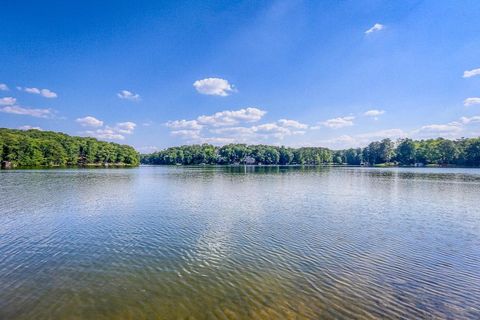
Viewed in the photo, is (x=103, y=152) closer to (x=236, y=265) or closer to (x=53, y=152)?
(x=53, y=152)

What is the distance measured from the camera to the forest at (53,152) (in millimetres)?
106875

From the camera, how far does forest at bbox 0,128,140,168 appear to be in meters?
107

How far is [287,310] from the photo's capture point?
7547 mm

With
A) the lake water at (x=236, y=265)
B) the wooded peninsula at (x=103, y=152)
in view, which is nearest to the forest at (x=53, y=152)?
the wooded peninsula at (x=103, y=152)

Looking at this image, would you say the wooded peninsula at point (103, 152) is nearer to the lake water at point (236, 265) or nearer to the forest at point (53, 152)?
the forest at point (53, 152)

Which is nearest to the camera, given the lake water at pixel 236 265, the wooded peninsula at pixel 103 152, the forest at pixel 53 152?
the lake water at pixel 236 265

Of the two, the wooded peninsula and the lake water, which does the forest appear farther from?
the lake water

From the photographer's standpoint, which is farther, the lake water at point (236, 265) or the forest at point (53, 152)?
the forest at point (53, 152)

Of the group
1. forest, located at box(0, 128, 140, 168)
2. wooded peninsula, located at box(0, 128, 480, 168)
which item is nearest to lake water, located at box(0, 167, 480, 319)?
forest, located at box(0, 128, 140, 168)

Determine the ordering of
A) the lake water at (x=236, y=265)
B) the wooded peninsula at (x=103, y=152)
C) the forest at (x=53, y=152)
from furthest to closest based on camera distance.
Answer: the wooded peninsula at (x=103, y=152) < the forest at (x=53, y=152) < the lake water at (x=236, y=265)

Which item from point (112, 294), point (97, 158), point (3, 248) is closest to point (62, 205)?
point (3, 248)

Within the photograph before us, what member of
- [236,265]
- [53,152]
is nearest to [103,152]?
[53,152]

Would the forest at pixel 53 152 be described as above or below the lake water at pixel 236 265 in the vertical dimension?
above

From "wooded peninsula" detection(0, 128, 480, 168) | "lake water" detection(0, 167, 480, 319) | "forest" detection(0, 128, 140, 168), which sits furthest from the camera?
"wooded peninsula" detection(0, 128, 480, 168)
